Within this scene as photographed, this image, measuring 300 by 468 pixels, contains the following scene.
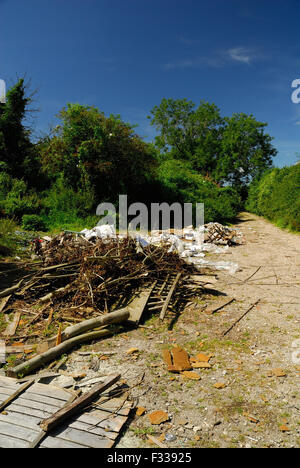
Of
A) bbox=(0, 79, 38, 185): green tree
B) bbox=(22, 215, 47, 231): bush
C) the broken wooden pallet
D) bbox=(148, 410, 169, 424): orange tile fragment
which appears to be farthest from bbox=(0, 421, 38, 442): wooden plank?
bbox=(0, 79, 38, 185): green tree

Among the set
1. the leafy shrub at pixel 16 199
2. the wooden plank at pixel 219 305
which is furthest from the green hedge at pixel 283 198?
the leafy shrub at pixel 16 199

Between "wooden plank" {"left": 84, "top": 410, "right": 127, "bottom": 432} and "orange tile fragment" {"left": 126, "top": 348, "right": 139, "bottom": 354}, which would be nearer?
"wooden plank" {"left": 84, "top": 410, "right": 127, "bottom": 432}

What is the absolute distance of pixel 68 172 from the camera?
14719 millimetres

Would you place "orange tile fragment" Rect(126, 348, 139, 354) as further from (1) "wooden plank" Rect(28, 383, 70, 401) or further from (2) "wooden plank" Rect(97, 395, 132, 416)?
(1) "wooden plank" Rect(28, 383, 70, 401)

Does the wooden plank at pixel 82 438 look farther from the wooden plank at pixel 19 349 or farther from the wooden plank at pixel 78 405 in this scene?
the wooden plank at pixel 19 349

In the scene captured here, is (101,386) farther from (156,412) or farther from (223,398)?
(223,398)

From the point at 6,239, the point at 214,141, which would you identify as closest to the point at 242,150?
the point at 214,141

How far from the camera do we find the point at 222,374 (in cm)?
341

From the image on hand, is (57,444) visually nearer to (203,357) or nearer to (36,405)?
(36,405)

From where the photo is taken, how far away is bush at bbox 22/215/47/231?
12.1 m

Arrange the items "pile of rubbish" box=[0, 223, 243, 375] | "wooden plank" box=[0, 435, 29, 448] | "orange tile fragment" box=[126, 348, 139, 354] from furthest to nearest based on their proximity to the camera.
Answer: "pile of rubbish" box=[0, 223, 243, 375], "orange tile fragment" box=[126, 348, 139, 354], "wooden plank" box=[0, 435, 29, 448]

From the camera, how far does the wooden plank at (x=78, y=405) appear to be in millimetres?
2400

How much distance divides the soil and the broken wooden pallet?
148 mm

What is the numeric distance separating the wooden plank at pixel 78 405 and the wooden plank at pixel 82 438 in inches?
3.2
